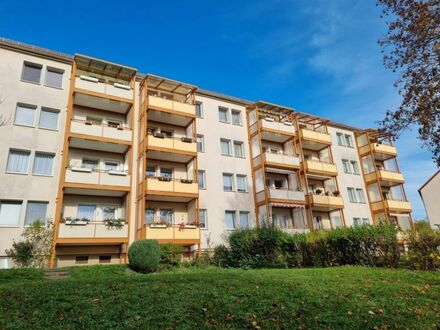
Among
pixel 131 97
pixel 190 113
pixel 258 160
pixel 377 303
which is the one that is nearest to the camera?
pixel 377 303

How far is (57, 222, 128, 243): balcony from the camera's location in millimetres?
19703

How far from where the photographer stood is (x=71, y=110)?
2297 centimetres

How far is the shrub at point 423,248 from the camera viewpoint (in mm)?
14008

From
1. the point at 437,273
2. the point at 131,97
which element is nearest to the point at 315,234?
the point at 437,273

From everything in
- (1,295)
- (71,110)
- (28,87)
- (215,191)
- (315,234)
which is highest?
(28,87)

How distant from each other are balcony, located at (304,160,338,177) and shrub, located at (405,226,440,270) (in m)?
17.4

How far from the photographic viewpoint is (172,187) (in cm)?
2389

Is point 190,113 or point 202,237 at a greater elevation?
point 190,113

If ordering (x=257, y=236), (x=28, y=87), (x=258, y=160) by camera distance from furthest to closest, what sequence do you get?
1. (x=258, y=160)
2. (x=28, y=87)
3. (x=257, y=236)

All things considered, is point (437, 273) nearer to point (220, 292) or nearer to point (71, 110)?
point (220, 292)

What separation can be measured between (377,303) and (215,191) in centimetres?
1933

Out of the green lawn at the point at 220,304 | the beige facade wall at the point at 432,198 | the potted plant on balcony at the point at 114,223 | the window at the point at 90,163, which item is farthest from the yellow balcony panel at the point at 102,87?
the beige facade wall at the point at 432,198

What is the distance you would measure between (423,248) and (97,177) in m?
18.7

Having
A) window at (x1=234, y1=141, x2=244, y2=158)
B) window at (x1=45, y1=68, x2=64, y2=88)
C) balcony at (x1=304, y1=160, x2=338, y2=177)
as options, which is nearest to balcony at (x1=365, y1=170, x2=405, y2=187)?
balcony at (x1=304, y1=160, x2=338, y2=177)
